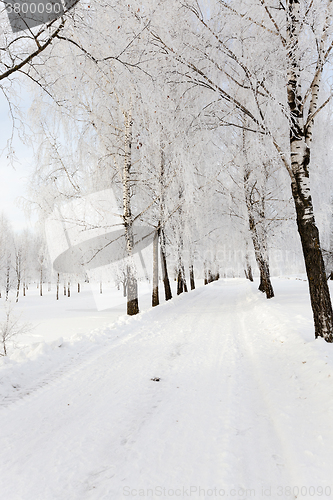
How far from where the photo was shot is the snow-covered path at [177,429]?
184cm

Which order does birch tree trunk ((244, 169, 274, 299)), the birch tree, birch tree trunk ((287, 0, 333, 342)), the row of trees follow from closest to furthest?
1. the row of trees
2. the birch tree
3. birch tree trunk ((287, 0, 333, 342))
4. birch tree trunk ((244, 169, 274, 299))

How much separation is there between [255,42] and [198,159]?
9.39ft

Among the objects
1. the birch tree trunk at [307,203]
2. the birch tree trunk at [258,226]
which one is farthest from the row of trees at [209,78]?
the birch tree trunk at [258,226]

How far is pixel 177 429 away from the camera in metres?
2.47

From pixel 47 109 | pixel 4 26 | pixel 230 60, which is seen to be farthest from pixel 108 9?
pixel 47 109
